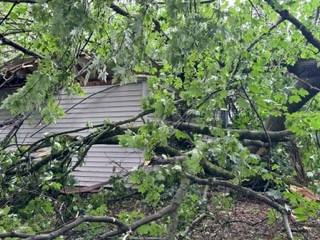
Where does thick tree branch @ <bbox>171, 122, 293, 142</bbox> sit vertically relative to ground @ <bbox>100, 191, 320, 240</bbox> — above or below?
above

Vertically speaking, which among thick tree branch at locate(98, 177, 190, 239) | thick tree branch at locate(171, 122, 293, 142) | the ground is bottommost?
the ground

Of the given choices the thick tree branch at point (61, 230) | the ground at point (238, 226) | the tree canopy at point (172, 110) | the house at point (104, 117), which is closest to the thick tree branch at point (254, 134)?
the tree canopy at point (172, 110)

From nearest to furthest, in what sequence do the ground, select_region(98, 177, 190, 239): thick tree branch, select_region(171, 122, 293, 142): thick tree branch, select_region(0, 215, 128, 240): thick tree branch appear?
1. select_region(0, 215, 128, 240): thick tree branch
2. select_region(98, 177, 190, 239): thick tree branch
3. the ground
4. select_region(171, 122, 293, 142): thick tree branch

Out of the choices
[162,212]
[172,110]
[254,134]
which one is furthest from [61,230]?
[254,134]

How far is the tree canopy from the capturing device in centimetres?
264

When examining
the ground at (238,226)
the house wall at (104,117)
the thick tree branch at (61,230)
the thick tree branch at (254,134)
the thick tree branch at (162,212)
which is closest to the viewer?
the thick tree branch at (61,230)

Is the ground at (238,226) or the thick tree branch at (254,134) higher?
the thick tree branch at (254,134)

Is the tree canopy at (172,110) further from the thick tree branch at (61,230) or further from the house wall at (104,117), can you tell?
the house wall at (104,117)

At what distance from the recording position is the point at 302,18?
17.9ft

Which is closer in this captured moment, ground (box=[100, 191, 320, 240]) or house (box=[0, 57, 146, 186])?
ground (box=[100, 191, 320, 240])

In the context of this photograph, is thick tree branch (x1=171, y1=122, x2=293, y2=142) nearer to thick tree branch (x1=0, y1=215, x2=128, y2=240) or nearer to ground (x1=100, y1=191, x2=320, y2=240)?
ground (x1=100, y1=191, x2=320, y2=240)

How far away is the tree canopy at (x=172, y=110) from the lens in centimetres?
264

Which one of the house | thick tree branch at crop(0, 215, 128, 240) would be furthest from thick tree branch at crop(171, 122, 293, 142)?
the house

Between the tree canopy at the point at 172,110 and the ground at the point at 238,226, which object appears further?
the ground at the point at 238,226
